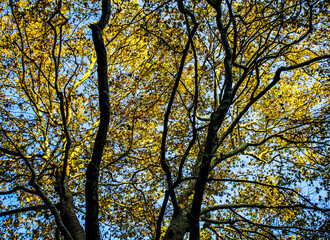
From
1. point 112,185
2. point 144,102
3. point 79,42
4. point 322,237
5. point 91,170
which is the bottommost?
point 322,237

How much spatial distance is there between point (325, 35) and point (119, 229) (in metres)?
10.8

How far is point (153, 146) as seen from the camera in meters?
10.0

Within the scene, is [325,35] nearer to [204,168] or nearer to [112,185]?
[204,168]

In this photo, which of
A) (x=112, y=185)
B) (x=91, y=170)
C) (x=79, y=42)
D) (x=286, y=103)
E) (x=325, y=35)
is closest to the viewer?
(x=91, y=170)

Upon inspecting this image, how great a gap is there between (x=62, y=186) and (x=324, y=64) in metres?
10.2

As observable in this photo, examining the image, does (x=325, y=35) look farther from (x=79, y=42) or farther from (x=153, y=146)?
(x=79, y=42)

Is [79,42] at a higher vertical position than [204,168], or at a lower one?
higher

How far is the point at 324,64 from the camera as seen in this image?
8539 mm

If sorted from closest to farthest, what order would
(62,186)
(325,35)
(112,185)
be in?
1. (62,186)
2. (325,35)
3. (112,185)

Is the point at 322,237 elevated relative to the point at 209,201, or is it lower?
lower

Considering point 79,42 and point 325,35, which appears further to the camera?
point 79,42

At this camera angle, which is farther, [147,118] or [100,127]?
[147,118]

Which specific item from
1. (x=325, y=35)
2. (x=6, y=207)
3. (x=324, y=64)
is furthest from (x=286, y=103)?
(x=6, y=207)

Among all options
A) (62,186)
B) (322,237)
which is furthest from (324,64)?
(62,186)
